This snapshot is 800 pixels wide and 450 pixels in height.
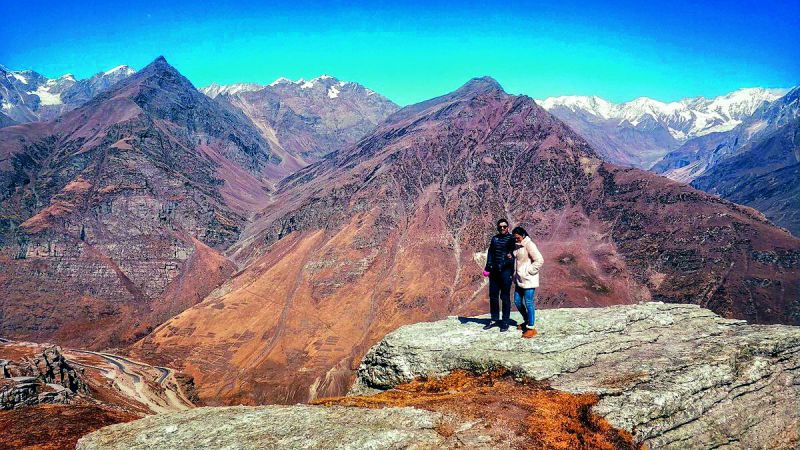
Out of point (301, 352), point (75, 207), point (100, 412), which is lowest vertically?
point (301, 352)

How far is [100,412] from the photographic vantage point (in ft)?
66.4

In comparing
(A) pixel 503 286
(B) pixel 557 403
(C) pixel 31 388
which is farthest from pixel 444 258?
(B) pixel 557 403

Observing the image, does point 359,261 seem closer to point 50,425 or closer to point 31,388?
point 31,388

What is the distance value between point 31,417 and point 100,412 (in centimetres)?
247

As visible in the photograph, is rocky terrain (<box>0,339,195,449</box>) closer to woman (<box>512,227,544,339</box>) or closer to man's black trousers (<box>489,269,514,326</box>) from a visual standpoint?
man's black trousers (<box>489,269,514,326</box>)

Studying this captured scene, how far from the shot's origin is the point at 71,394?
36281mm

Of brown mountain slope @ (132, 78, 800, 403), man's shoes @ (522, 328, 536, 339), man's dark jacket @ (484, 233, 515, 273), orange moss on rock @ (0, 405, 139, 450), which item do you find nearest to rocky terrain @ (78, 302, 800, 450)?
man's shoes @ (522, 328, 536, 339)

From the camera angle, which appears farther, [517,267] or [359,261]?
[359,261]

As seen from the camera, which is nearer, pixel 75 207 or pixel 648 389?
pixel 648 389

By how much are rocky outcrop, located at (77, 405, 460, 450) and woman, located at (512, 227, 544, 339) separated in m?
6.80

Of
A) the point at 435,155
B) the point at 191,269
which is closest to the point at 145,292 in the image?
the point at 191,269

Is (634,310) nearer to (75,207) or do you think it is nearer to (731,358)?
(731,358)

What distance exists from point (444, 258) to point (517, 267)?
452ft

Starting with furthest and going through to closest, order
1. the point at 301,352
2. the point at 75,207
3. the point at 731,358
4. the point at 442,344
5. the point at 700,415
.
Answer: the point at 75,207 < the point at 301,352 < the point at 442,344 < the point at 731,358 < the point at 700,415
